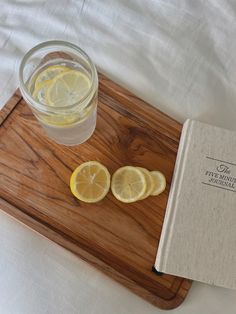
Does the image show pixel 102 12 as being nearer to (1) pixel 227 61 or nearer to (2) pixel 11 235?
(1) pixel 227 61

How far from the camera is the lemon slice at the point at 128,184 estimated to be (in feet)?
2.24

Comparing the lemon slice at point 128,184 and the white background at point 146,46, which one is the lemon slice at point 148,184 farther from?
the white background at point 146,46

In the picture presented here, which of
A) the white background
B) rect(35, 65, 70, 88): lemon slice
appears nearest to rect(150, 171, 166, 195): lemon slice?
the white background

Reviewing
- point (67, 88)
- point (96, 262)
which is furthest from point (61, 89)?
point (96, 262)

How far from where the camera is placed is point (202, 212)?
2.19 ft

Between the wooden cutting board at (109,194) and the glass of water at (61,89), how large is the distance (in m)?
0.04

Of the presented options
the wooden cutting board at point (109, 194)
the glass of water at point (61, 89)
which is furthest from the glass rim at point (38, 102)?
the wooden cutting board at point (109, 194)

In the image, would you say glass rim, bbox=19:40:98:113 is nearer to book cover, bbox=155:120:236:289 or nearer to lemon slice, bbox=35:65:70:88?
lemon slice, bbox=35:65:70:88

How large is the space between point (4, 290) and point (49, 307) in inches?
3.2

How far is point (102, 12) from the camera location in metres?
0.83

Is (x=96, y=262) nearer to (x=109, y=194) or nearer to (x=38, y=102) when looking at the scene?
(x=109, y=194)

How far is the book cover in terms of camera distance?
0.65 metres

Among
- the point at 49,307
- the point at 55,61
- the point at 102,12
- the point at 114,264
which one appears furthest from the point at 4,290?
the point at 102,12

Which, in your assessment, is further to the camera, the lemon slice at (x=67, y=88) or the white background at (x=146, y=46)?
the white background at (x=146, y=46)
